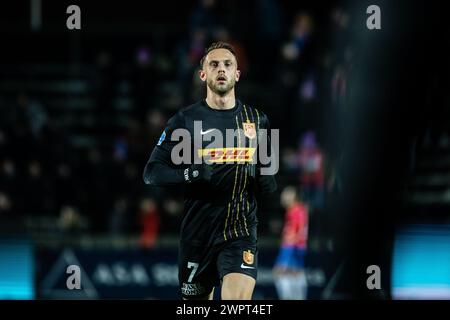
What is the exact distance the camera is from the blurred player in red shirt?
13664 mm

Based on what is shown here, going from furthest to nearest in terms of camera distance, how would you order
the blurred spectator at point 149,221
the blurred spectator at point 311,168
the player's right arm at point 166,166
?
the blurred spectator at point 311,168 → the blurred spectator at point 149,221 → the player's right arm at point 166,166

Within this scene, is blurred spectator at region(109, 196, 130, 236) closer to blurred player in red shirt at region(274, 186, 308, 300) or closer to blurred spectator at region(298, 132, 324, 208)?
blurred player in red shirt at region(274, 186, 308, 300)

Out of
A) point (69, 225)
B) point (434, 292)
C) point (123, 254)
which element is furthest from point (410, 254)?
point (69, 225)

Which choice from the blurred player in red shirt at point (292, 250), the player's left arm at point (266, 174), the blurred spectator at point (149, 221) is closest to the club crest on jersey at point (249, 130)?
the player's left arm at point (266, 174)

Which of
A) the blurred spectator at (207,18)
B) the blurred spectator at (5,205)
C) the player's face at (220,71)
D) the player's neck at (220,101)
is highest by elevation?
the blurred spectator at (207,18)

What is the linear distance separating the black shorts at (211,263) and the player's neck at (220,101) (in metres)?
Answer: 0.92

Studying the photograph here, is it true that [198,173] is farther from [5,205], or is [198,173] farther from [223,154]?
[5,205]

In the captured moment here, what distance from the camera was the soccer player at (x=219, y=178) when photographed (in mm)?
Answer: 6672

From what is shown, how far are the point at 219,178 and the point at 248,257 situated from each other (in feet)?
1.86

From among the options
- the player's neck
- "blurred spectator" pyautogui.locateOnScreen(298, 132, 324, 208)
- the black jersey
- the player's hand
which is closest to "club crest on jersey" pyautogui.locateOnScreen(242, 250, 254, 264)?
the black jersey

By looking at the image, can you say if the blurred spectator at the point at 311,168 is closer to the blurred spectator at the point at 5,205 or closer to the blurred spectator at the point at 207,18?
the blurred spectator at the point at 207,18

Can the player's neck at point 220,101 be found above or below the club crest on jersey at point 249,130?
above

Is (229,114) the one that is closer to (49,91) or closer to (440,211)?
(440,211)

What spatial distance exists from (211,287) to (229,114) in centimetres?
123
